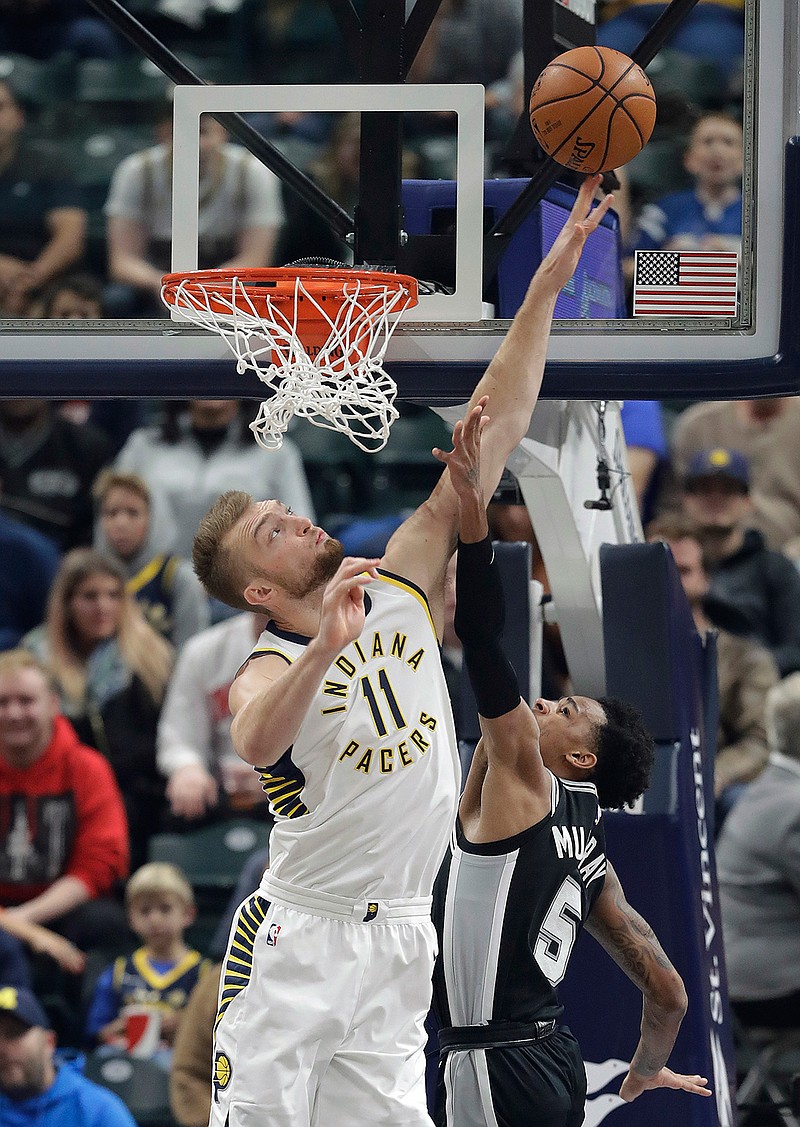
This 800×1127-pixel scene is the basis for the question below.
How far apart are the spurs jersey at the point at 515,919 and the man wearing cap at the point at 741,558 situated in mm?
3391

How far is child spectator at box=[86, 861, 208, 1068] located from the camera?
6871 millimetres

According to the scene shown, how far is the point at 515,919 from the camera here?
4094 millimetres

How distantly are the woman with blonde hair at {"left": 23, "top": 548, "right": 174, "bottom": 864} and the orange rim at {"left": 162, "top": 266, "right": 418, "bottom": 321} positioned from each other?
12.1ft

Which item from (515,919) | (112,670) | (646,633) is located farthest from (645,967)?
(112,670)

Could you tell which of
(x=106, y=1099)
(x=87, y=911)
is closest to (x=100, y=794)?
(x=87, y=911)

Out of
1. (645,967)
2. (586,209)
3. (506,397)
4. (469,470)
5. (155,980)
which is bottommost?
(155,980)

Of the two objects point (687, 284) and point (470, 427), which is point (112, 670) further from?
point (470, 427)

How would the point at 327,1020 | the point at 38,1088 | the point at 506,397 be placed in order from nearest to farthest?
the point at 327,1020, the point at 506,397, the point at 38,1088

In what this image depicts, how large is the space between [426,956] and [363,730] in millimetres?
504

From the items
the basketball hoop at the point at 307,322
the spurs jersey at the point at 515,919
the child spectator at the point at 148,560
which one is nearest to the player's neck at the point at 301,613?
the basketball hoop at the point at 307,322

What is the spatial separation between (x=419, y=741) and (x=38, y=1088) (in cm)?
328

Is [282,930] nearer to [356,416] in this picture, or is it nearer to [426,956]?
[426,956]

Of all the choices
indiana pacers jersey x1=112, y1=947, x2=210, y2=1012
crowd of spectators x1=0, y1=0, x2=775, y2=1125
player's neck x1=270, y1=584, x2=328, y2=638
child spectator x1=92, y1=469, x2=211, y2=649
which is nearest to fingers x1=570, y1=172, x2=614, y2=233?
player's neck x1=270, y1=584, x2=328, y2=638

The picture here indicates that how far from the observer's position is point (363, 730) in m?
3.59
